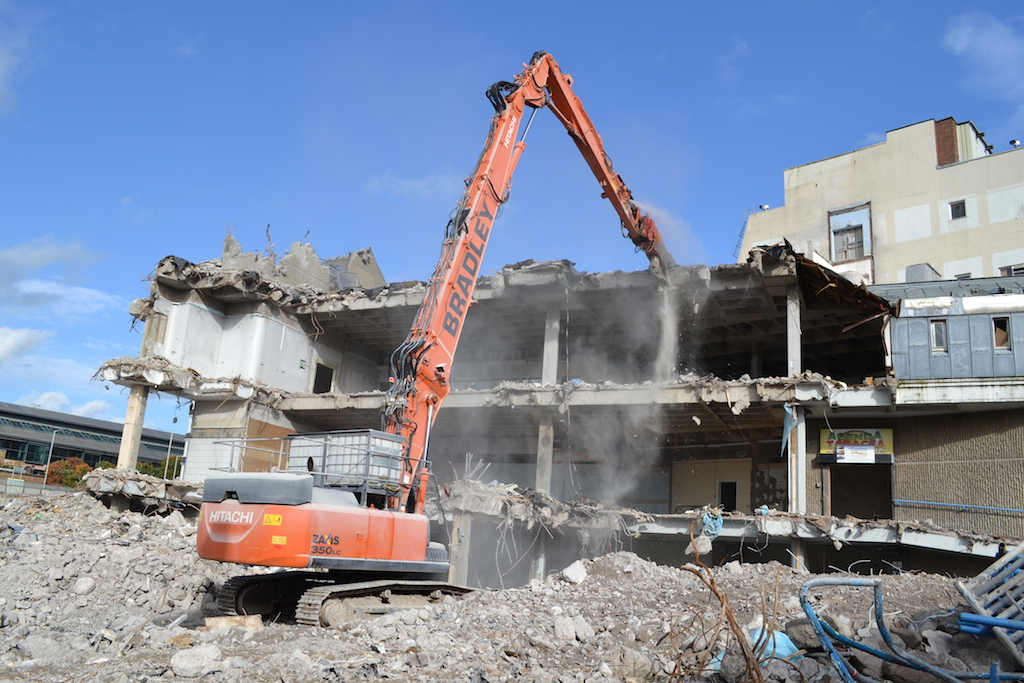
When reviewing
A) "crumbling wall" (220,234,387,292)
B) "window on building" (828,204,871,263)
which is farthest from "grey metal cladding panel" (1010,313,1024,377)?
"crumbling wall" (220,234,387,292)

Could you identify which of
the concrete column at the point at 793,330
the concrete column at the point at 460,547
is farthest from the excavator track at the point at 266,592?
the concrete column at the point at 793,330

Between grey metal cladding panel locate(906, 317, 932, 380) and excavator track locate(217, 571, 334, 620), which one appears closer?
excavator track locate(217, 571, 334, 620)

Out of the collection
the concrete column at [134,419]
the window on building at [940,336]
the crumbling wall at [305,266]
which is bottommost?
the concrete column at [134,419]

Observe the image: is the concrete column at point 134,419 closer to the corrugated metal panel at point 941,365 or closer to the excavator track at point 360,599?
the excavator track at point 360,599

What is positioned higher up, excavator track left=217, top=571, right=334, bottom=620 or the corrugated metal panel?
the corrugated metal panel

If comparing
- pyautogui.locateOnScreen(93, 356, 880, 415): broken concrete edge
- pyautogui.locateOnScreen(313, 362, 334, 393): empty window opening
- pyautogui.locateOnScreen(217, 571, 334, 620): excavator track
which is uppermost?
pyautogui.locateOnScreen(313, 362, 334, 393): empty window opening

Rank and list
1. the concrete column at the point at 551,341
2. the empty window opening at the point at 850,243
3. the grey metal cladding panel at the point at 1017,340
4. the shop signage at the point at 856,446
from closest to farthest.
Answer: the grey metal cladding panel at the point at 1017,340 < the shop signage at the point at 856,446 < the concrete column at the point at 551,341 < the empty window opening at the point at 850,243

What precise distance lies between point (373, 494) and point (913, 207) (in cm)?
2851

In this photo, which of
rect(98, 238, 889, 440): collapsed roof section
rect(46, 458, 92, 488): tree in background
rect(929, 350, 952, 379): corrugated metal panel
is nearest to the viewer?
rect(929, 350, 952, 379): corrugated metal panel

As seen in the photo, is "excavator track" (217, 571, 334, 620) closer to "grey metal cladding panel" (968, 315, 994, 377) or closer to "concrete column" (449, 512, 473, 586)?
"concrete column" (449, 512, 473, 586)

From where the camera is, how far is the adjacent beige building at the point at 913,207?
94.8ft

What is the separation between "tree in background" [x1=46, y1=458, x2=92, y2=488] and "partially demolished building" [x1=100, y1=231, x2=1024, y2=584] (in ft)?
45.4

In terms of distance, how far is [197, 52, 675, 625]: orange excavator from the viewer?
8906 millimetres

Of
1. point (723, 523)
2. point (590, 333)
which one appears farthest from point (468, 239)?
point (590, 333)
